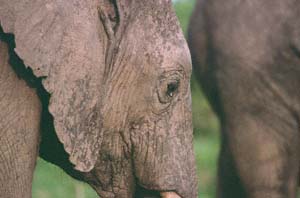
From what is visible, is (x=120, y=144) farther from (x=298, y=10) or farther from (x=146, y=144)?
(x=298, y=10)

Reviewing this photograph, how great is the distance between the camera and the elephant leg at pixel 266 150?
7.79 meters

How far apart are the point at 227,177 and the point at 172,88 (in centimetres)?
245

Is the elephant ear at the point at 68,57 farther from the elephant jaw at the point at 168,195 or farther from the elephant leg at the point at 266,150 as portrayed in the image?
the elephant leg at the point at 266,150

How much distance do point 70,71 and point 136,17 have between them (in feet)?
1.44

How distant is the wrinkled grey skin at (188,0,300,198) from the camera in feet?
25.1

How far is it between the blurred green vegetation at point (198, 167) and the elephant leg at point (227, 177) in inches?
33.6

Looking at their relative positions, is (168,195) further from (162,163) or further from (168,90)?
(168,90)

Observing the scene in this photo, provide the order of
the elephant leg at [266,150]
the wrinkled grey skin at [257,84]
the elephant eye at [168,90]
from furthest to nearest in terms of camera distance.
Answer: the elephant leg at [266,150] < the wrinkled grey skin at [257,84] < the elephant eye at [168,90]

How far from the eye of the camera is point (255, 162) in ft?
25.9

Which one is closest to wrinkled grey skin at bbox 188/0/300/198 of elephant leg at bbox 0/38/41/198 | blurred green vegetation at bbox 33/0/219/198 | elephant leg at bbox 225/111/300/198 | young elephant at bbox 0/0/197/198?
elephant leg at bbox 225/111/300/198

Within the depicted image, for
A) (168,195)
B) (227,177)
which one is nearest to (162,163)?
(168,195)

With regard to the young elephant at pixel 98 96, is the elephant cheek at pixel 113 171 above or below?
below

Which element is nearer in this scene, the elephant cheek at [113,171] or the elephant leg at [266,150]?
the elephant cheek at [113,171]

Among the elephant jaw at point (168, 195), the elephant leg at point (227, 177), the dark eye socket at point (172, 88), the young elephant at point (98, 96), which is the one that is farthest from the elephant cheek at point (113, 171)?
the elephant leg at point (227, 177)
